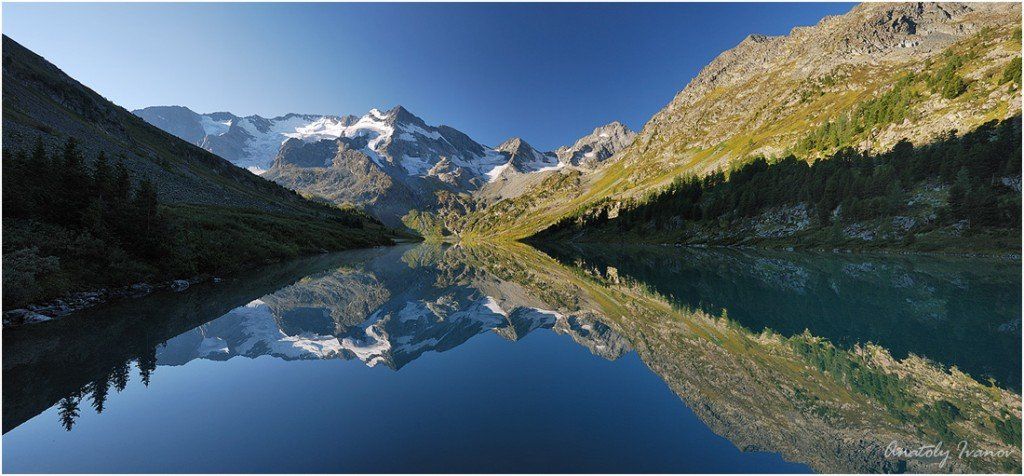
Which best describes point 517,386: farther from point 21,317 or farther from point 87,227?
point 87,227

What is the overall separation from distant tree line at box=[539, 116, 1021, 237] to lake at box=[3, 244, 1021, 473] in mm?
50339

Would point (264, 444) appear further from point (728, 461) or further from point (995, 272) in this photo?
point (995, 272)

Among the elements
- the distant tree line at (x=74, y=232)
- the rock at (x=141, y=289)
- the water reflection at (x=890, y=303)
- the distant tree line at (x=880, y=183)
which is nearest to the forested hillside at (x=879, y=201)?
the distant tree line at (x=880, y=183)

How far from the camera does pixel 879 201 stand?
74750mm

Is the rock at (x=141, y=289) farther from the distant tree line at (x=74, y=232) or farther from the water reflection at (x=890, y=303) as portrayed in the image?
the water reflection at (x=890, y=303)

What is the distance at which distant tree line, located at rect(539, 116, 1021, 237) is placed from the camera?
62.2 m

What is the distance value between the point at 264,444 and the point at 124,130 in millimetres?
156811

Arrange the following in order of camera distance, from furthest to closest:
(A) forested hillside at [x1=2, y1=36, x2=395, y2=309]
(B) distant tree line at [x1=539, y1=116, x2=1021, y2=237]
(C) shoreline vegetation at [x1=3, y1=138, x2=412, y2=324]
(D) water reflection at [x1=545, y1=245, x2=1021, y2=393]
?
(B) distant tree line at [x1=539, y1=116, x2=1021, y2=237] → (A) forested hillside at [x1=2, y1=36, x2=395, y2=309] → (C) shoreline vegetation at [x1=3, y1=138, x2=412, y2=324] → (D) water reflection at [x1=545, y1=245, x2=1021, y2=393]

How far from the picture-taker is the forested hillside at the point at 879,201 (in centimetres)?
6125

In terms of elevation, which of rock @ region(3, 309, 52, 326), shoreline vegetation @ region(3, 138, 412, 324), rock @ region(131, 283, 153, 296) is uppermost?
shoreline vegetation @ region(3, 138, 412, 324)

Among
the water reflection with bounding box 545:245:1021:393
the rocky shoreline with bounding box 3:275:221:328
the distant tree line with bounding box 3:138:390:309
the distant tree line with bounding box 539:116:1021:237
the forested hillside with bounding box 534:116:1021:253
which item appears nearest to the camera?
the water reflection with bounding box 545:245:1021:393

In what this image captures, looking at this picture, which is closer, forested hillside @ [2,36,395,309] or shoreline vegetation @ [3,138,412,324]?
shoreline vegetation @ [3,138,412,324]

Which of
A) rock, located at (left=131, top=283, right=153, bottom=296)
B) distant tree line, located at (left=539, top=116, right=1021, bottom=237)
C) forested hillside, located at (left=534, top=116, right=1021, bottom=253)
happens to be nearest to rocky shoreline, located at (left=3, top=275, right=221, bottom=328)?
rock, located at (left=131, top=283, right=153, bottom=296)

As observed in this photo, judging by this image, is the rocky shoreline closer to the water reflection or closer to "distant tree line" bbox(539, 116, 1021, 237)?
the water reflection
